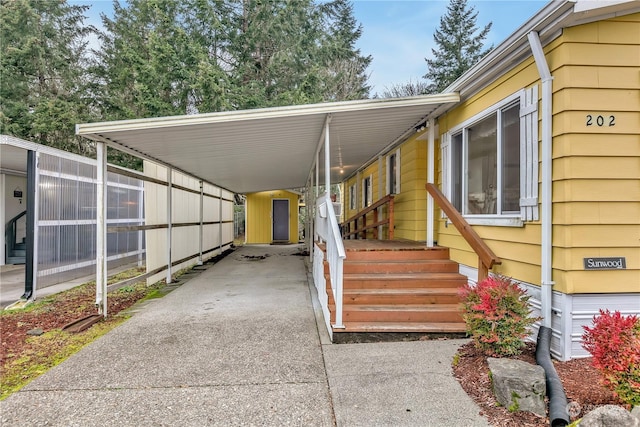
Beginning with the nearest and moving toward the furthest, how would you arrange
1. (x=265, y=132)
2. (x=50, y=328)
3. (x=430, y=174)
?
(x=50, y=328) → (x=265, y=132) → (x=430, y=174)

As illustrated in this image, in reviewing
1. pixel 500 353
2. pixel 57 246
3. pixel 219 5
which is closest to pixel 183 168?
pixel 57 246

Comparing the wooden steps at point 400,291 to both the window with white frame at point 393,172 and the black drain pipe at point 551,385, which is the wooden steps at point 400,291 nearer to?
the black drain pipe at point 551,385

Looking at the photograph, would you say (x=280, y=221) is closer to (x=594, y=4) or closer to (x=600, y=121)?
(x=600, y=121)

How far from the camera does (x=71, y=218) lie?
6.53 metres

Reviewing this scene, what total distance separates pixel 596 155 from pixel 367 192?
6.85 meters

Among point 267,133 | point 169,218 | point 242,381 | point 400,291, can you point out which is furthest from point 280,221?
point 242,381

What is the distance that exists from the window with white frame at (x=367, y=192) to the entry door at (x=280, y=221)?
657 cm

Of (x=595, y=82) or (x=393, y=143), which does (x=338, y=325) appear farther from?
(x=393, y=143)

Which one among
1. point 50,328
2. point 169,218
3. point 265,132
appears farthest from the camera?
point 169,218

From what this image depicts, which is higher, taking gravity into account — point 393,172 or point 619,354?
point 393,172

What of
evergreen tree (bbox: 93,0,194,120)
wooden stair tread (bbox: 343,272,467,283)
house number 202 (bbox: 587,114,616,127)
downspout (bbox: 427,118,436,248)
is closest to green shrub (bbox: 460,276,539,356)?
wooden stair tread (bbox: 343,272,467,283)

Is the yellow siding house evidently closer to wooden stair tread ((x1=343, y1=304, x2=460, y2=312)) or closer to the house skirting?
the house skirting

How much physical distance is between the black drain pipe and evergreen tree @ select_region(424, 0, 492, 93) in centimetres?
1943

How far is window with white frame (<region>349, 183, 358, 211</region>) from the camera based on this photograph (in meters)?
11.0
